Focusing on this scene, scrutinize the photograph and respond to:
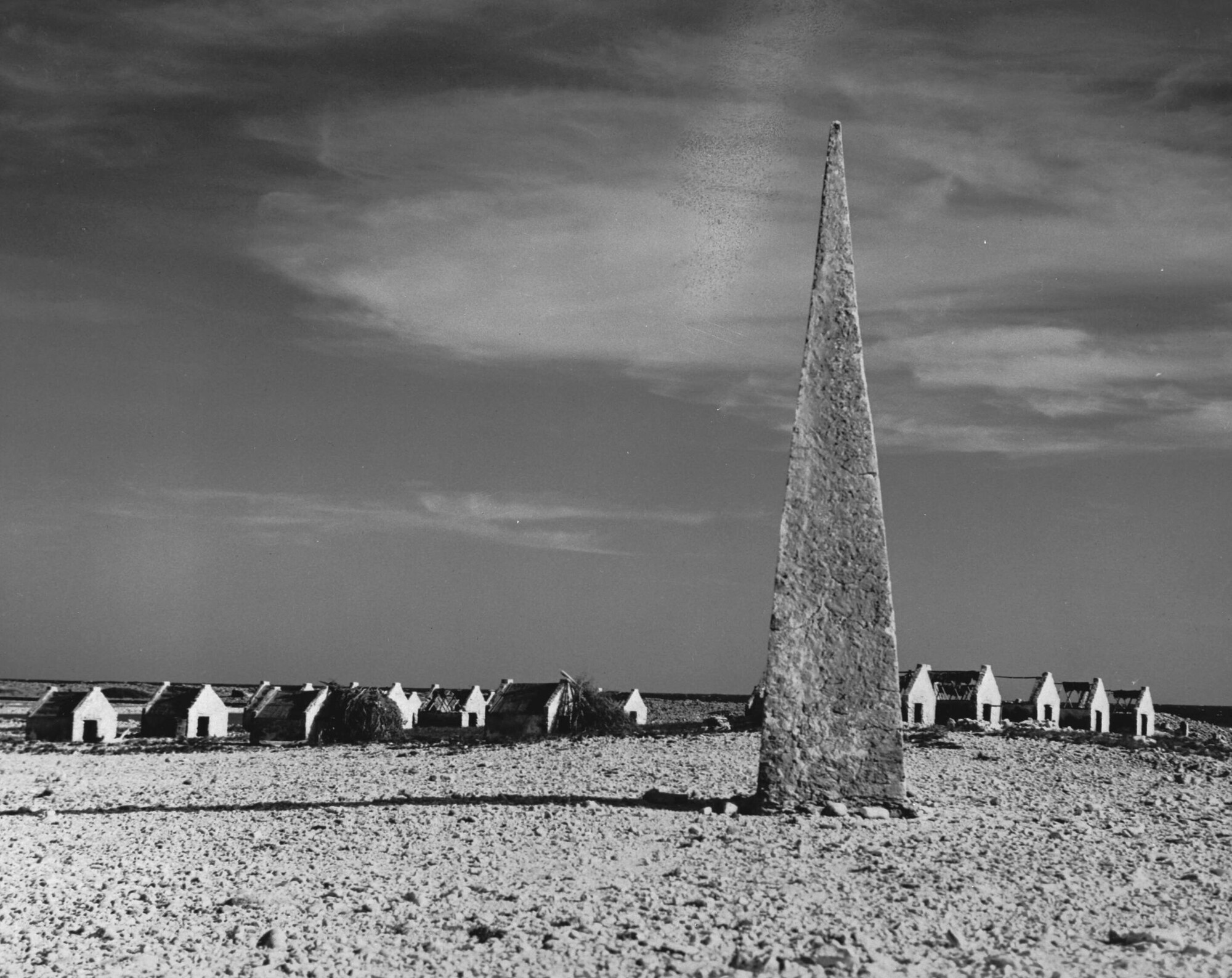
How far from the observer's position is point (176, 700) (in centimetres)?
3725

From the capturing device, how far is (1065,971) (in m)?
6.81

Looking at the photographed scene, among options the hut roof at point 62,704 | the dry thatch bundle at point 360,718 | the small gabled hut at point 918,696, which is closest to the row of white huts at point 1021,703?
the small gabled hut at point 918,696

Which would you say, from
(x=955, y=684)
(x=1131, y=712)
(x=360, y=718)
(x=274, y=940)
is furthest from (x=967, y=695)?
(x=274, y=940)

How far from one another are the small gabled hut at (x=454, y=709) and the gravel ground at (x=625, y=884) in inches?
1167

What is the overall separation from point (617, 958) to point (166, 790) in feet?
41.0

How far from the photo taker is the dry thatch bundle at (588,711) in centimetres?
2850

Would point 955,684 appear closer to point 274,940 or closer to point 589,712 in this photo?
point 589,712

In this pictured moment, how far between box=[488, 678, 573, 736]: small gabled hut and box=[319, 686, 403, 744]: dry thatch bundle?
119 inches

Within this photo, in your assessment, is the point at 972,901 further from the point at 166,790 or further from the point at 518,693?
the point at 518,693

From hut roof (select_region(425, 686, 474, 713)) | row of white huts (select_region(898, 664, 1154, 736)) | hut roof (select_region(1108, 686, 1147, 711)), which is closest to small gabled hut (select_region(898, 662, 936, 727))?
row of white huts (select_region(898, 664, 1154, 736))

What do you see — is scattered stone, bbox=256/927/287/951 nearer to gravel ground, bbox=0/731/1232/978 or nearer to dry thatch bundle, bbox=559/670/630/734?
gravel ground, bbox=0/731/1232/978

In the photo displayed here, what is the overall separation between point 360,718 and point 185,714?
7643 millimetres

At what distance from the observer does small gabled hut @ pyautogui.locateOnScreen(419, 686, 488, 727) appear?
44.4 meters

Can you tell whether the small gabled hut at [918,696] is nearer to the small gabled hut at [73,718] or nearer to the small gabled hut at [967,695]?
the small gabled hut at [967,695]
